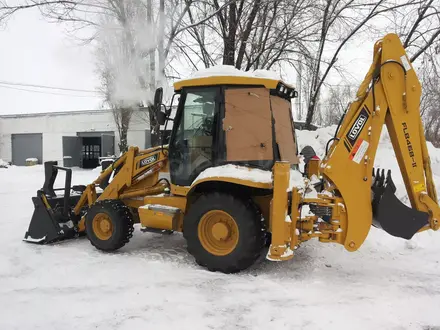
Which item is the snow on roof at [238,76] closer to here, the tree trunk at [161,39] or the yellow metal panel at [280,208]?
the yellow metal panel at [280,208]

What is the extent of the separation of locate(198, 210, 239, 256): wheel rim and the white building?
2056cm

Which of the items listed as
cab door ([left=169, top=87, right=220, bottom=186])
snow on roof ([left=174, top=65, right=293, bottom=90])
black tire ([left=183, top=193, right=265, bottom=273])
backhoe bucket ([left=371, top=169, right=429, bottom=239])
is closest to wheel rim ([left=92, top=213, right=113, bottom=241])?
cab door ([left=169, top=87, right=220, bottom=186])

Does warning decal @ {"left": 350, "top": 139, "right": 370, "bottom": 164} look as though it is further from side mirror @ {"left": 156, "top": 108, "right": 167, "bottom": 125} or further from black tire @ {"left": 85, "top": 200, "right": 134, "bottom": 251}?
black tire @ {"left": 85, "top": 200, "right": 134, "bottom": 251}

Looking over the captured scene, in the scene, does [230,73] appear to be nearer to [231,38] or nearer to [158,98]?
[158,98]

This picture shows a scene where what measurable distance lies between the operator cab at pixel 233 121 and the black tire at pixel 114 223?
3.74 ft

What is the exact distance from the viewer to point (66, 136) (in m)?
28.0

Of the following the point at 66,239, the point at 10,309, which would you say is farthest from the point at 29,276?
the point at 66,239

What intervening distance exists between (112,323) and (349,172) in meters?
2.90

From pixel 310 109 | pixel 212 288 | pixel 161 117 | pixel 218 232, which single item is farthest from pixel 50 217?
pixel 310 109

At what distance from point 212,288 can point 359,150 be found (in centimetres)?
225

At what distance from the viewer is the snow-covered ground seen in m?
3.48

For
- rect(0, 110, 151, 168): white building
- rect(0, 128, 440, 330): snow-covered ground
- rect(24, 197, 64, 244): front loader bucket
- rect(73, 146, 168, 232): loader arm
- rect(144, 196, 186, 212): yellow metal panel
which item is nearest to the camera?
rect(0, 128, 440, 330): snow-covered ground

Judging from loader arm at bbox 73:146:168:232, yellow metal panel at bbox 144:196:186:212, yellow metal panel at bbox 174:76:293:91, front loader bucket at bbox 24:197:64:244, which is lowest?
front loader bucket at bbox 24:197:64:244

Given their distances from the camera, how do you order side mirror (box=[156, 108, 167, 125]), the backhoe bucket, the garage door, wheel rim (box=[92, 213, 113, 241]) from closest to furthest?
1. the backhoe bucket
2. side mirror (box=[156, 108, 167, 125])
3. wheel rim (box=[92, 213, 113, 241])
4. the garage door
